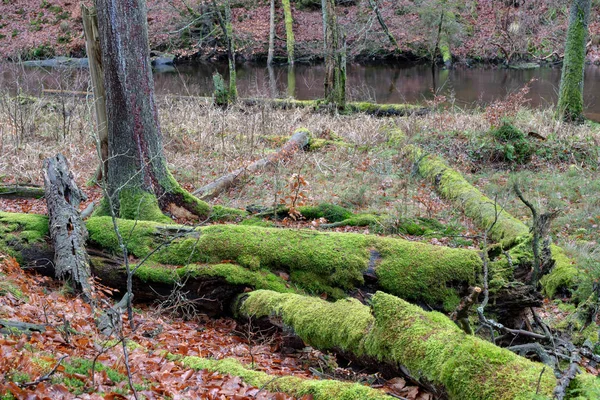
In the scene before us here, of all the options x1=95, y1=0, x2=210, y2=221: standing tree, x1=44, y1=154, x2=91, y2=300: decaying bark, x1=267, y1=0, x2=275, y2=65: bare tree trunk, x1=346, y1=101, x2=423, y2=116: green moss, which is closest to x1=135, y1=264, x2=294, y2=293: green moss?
A: x1=44, y1=154, x2=91, y2=300: decaying bark

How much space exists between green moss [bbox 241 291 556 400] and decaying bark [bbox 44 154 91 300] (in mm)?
1979

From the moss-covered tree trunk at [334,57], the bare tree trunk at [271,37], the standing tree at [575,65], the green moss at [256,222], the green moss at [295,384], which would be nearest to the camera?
the green moss at [295,384]

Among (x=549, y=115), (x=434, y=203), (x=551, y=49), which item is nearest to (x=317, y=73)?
(x=551, y=49)

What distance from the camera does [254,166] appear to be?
10617 mm

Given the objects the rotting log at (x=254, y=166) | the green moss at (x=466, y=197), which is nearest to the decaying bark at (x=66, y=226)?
the rotting log at (x=254, y=166)

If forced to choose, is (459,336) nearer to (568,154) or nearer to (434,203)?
(434,203)

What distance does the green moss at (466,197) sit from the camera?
742cm

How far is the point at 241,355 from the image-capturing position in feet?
15.1

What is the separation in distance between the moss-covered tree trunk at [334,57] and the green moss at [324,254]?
12.3 m

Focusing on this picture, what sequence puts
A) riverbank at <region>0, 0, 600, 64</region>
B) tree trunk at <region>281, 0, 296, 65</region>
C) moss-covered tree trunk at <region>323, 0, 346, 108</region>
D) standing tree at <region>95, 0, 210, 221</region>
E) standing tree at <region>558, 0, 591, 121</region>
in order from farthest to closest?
tree trunk at <region>281, 0, 296, 65</region>, riverbank at <region>0, 0, 600, 64</region>, moss-covered tree trunk at <region>323, 0, 346, 108</region>, standing tree at <region>558, 0, 591, 121</region>, standing tree at <region>95, 0, 210, 221</region>

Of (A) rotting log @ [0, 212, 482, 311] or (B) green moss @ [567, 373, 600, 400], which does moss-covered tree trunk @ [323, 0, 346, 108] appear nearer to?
(A) rotting log @ [0, 212, 482, 311]

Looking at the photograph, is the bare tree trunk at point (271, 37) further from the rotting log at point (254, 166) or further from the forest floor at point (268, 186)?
the rotting log at point (254, 166)

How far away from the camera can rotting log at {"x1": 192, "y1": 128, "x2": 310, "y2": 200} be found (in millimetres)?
9172

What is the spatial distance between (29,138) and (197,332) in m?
8.64
